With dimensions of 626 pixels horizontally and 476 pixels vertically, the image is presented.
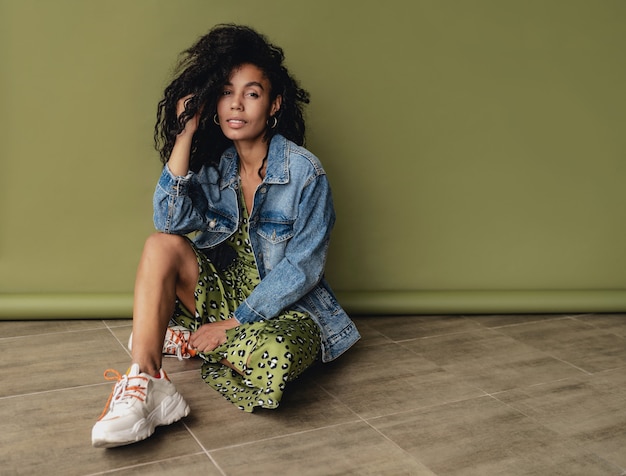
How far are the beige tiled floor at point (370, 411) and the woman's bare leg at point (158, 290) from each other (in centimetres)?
17

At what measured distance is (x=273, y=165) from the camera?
6.39 ft

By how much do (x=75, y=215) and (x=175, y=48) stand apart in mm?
606

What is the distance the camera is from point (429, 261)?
262 cm

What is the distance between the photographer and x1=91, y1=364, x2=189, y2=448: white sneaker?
4.89ft

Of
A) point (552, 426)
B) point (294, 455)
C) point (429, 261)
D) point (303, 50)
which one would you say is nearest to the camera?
point (294, 455)

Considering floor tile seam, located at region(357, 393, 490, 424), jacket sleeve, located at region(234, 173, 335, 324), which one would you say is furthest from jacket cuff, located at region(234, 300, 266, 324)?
floor tile seam, located at region(357, 393, 490, 424)

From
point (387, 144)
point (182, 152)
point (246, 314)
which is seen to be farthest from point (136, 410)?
point (387, 144)

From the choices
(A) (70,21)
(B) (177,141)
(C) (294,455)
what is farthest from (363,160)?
(C) (294,455)

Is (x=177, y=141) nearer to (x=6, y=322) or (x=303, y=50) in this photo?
(x=303, y=50)

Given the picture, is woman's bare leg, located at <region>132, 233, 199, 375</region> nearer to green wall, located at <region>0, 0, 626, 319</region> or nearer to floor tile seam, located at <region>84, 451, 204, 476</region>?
floor tile seam, located at <region>84, 451, 204, 476</region>

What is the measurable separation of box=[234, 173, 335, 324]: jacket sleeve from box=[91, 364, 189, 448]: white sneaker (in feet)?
1.04

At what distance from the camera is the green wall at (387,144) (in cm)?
228

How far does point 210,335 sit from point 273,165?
47cm

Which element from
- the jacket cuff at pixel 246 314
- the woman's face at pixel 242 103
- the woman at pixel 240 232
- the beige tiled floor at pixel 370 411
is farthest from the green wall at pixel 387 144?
the jacket cuff at pixel 246 314
